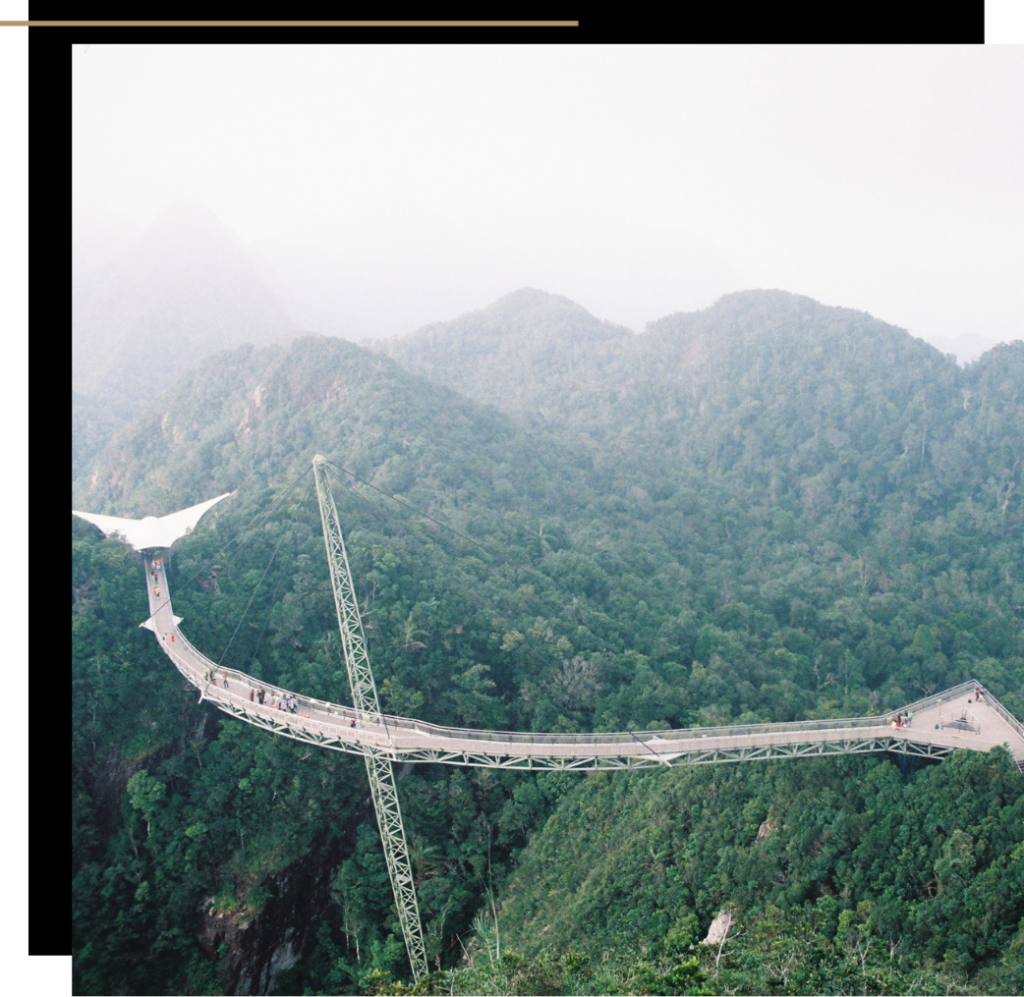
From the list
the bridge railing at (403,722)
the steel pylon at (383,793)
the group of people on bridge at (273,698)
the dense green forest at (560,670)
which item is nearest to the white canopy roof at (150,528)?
the dense green forest at (560,670)

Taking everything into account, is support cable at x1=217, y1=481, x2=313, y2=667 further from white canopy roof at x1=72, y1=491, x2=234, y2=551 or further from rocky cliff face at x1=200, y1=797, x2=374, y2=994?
rocky cliff face at x1=200, y1=797, x2=374, y2=994

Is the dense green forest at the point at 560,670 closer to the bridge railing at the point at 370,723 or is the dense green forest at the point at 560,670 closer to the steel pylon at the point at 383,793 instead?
the steel pylon at the point at 383,793

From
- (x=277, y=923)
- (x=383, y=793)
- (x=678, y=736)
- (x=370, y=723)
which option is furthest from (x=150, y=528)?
(x=678, y=736)

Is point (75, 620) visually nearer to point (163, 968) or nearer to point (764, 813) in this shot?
point (163, 968)

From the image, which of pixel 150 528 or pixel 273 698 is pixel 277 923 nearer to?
pixel 273 698
